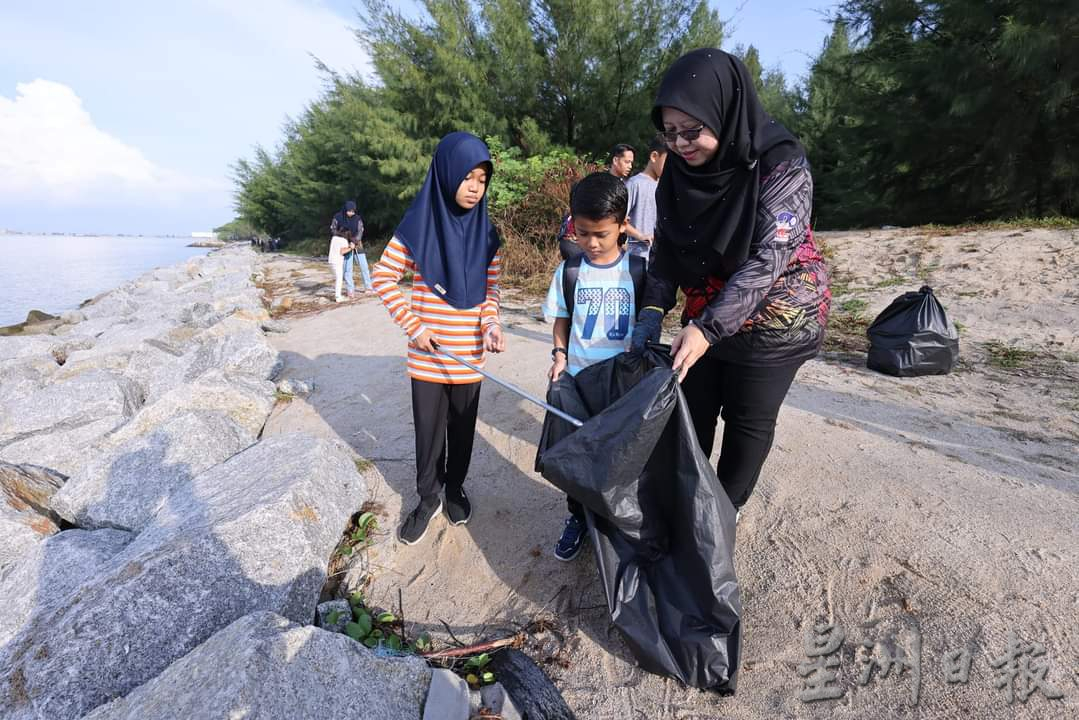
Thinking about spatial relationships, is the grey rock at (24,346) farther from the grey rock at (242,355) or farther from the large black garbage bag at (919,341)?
the large black garbage bag at (919,341)

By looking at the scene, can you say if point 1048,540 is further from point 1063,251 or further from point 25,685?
point 1063,251

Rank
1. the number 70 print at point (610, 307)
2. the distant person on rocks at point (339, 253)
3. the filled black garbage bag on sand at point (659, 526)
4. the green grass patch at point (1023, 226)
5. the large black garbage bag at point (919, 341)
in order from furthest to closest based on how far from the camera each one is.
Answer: the distant person on rocks at point (339, 253) → the green grass patch at point (1023, 226) → the large black garbage bag at point (919, 341) → the number 70 print at point (610, 307) → the filled black garbage bag on sand at point (659, 526)

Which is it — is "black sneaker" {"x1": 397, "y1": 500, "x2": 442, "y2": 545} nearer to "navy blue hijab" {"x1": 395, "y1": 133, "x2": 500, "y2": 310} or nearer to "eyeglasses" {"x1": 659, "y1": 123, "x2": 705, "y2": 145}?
"navy blue hijab" {"x1": 395, "y1": 133, "x2": 500, "y2": 310}

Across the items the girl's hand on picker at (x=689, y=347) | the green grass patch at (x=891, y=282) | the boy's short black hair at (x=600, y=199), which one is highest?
the boy's short black hair at (x=600, y=199)

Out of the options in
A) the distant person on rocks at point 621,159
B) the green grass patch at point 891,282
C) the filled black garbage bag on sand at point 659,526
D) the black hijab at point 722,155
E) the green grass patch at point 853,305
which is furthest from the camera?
the green grass patch at point 891,282

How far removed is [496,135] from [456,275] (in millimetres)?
11482

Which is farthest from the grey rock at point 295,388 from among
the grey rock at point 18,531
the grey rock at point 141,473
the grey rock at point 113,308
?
the grey rock at point 113,308

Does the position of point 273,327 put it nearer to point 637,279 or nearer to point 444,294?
point 444,294

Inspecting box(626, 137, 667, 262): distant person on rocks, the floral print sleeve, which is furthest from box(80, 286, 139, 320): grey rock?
the floral print sleeve

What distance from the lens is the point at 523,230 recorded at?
927 cm

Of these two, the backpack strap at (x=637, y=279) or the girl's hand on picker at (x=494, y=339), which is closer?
the backpack strap at (x=637, y=279)

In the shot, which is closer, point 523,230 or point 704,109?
point 704,109

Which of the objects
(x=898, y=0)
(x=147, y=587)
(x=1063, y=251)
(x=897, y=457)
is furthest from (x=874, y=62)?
(x=147, y=587)

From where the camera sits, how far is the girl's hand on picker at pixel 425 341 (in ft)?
6.72
